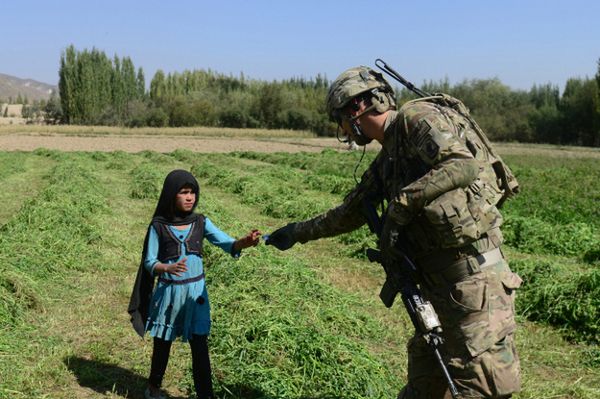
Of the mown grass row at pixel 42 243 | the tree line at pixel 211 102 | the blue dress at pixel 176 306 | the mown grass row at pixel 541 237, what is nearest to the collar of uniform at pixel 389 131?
the blue dress at pixel 176 306

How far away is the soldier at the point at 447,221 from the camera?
8.71 feet

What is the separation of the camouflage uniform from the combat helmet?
0.34 ft

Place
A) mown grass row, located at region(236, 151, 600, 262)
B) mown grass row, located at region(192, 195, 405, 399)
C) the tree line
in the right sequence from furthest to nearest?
the tree line < mown grass row, located at region(236, 151, 600, 262) < mown grass row, located at region(192, 195, 405, 399)

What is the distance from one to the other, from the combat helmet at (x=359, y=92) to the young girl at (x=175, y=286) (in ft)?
Result: 4.45

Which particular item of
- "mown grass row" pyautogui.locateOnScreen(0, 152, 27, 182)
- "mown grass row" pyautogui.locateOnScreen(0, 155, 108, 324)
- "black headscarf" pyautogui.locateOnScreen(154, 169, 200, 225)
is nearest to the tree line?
"mown grass row" pyautogui.locateOnScreen(0, 152, 27, 182)

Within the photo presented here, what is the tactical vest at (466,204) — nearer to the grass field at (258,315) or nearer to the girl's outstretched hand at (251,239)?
the girl's outstretched hand at (251,239)

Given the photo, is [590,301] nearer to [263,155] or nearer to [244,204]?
[244,204]

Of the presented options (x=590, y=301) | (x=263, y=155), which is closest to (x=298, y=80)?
(x=263, y=155)

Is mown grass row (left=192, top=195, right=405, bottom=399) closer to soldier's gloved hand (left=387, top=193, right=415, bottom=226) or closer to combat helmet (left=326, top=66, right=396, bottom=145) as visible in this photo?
soldier's gloved hand (left=387, top=193, right=415, bottom=226)

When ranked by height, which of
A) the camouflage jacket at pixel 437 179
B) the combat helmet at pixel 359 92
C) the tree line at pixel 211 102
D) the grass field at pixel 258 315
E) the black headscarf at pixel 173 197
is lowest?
the grass field at pixel 258 315

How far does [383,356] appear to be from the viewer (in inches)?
201

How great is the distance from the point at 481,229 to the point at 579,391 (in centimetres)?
273

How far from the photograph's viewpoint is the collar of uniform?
2.87 m

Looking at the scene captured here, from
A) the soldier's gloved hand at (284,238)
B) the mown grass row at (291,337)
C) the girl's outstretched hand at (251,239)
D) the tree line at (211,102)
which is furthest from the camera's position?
the tree line at (211,102)
